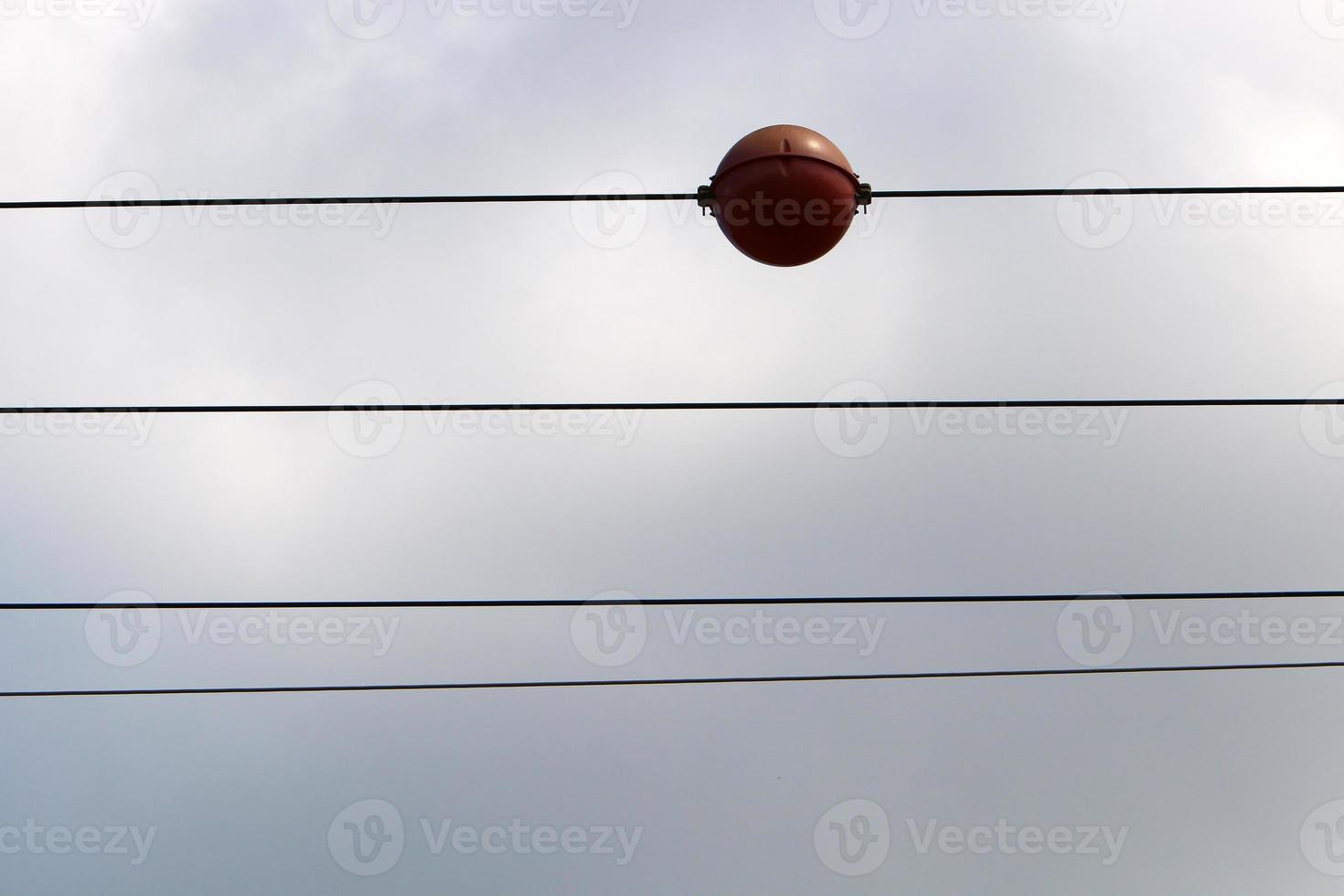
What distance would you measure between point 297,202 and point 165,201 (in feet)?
2.57

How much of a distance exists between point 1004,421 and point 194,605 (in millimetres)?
7269

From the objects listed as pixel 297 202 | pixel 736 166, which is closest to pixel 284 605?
pixel 297 202

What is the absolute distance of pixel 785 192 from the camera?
7.46 meters

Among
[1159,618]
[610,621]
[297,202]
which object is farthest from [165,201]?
[1159,618]

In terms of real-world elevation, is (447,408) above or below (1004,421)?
below

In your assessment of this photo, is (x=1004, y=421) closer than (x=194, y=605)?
No

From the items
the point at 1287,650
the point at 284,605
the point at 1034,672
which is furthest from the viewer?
the point at 1287,650

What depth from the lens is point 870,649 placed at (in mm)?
13070

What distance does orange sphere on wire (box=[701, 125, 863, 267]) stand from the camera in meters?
7.46

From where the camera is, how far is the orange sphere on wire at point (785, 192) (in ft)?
24.5

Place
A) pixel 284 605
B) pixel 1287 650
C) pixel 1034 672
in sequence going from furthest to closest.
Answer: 1. pixel 1287 650
2. pixel 1034 672
3. pixel 284 605

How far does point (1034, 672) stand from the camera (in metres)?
9.64

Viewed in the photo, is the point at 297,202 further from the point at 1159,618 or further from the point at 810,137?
the point at 1159,618

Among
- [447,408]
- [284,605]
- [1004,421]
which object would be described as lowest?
[284,605]
